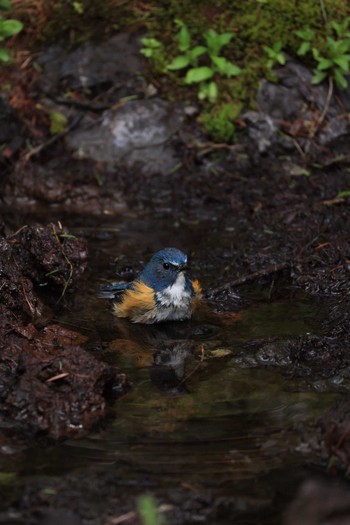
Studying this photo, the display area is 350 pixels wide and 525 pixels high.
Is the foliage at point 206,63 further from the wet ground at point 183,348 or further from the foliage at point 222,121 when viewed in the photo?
the wet ground at point 183,348

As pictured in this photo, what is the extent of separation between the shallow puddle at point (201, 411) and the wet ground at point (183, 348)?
1cm

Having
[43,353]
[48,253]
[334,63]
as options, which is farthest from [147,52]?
[43,353]

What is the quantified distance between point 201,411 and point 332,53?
5.85 m

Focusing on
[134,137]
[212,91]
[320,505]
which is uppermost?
[320,505]

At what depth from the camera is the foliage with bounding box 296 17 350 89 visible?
31.2 feet

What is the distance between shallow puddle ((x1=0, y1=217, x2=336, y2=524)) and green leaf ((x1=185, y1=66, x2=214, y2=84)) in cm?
355

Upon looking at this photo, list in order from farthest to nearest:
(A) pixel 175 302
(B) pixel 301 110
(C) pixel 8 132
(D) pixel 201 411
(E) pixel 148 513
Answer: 1. (C) pixel 8 132
2. (B) pixel 301 110
3. (A) pixel 175 302
4. (D) pixel 201 411
5. (E) pixel 148 513

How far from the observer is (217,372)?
5.76 m

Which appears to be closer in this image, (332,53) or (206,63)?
(332,53)

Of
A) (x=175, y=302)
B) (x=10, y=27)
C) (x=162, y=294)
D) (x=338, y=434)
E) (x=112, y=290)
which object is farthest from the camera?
(x=10, y=27)

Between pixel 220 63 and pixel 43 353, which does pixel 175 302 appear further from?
pixel 220 63

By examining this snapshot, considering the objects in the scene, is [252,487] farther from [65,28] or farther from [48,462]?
[65,28]

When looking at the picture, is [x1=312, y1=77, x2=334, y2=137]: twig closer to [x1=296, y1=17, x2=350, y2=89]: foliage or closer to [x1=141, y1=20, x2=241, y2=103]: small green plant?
[x1=296, y1=17, x2=350, y2=89]: foliage

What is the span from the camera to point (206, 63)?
10.0 m
